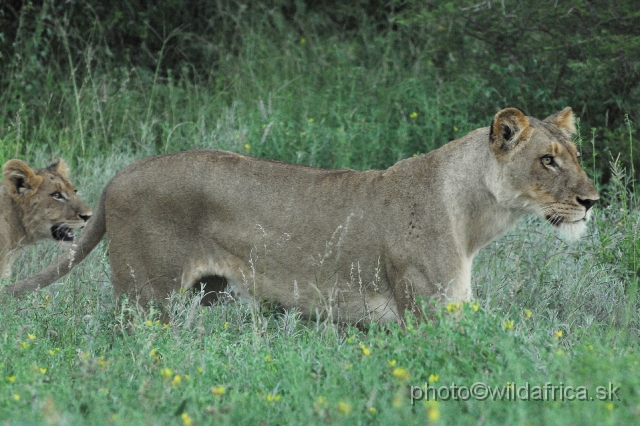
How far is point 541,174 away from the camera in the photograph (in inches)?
202

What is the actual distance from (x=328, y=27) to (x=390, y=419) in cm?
951

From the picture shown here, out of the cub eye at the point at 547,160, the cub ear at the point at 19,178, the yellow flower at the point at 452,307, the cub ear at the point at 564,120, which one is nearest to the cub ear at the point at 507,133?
the cub eye at the point at 547,160

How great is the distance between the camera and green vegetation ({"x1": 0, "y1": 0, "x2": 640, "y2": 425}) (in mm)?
3930

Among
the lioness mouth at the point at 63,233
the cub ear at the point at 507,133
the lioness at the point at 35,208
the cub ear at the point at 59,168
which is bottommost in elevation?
the lioness mouth at the point at 63,233

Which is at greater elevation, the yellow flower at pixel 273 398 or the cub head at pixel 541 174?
the cub head at pixel 541 174

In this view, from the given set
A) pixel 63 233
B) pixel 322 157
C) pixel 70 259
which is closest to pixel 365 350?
pixel 70 259

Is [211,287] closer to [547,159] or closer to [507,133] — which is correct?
[507,133]

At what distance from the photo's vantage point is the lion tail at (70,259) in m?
5.61

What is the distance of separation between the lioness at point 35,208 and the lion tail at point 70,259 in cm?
106

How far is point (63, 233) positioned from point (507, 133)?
3.22m

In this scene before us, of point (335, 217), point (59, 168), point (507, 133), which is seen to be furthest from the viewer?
point (59, 168)

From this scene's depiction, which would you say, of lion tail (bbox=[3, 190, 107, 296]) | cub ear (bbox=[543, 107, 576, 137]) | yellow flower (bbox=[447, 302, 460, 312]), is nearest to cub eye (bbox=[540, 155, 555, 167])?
cub ear (bbox=[543, 107, 576, 137])

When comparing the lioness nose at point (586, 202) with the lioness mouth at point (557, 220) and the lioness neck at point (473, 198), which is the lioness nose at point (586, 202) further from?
the lioness neck at point (473, 198)

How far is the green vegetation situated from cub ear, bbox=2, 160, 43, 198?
1.89ft
